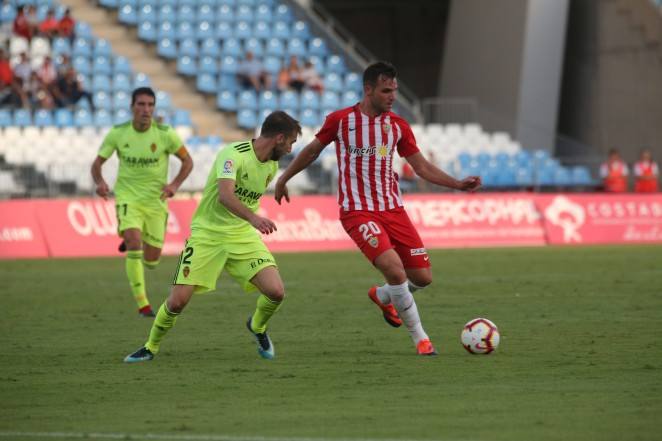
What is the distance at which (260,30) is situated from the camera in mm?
33938

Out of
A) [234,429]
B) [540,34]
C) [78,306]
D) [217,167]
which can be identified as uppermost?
[540,34]

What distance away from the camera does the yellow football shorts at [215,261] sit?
9.85 m

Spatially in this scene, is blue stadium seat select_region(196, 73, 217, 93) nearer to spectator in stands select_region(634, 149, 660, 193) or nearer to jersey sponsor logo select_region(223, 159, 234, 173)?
spectator in stands select_region(634, 149, 660, 193)

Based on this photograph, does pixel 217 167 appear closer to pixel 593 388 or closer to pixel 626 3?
pixel 593 388

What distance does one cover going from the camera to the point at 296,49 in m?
34.0

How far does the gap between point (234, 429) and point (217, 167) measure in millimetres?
3070

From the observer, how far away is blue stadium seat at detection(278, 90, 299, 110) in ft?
105

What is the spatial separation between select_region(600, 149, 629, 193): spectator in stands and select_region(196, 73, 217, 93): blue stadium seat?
10209 mm

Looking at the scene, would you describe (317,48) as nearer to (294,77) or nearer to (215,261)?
(294,77)

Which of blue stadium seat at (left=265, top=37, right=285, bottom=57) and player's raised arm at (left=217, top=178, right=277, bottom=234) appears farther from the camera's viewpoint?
blue stadium seat at (left=265, top=37, right=285, bottom=57)

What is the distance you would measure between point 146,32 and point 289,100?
15.0 ft

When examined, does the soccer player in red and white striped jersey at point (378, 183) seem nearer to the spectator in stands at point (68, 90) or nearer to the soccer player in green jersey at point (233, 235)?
the soccer player in green jersey at point (233, 235)

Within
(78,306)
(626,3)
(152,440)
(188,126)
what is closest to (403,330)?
(78,306)

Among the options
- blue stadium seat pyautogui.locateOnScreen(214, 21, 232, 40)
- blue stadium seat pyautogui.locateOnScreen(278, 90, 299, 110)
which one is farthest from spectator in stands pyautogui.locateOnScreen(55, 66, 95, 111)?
blue stadium seat pyautogui.locateOnScreen(278, 90, 299, 110)
